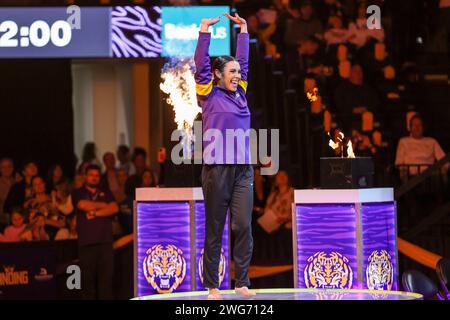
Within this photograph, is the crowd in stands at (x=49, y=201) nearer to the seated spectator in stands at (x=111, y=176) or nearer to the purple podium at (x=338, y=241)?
the seated spectator in stands at (x=111, y=176)

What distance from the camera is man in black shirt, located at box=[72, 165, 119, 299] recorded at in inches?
443

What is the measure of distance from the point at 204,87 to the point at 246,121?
13.7 inches

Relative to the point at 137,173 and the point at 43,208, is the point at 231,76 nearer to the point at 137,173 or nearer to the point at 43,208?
the point at 43,208

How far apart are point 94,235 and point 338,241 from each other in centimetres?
333

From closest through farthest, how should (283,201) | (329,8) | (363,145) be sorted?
(283,201) < (363,145) < (329,8)

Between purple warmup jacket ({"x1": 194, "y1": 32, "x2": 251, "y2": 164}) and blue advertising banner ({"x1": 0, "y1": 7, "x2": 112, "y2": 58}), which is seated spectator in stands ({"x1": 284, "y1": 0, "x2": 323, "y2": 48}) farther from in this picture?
purple warmup jacket ({"x1": 194, "y1": 32, "x2": 251, "y2": 164})

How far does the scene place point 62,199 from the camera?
12.7 m

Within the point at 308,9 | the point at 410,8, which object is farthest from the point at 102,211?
the point at 410,8

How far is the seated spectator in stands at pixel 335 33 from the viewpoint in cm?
1377

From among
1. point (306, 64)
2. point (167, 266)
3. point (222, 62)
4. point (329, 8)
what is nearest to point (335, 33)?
point (306, 64)

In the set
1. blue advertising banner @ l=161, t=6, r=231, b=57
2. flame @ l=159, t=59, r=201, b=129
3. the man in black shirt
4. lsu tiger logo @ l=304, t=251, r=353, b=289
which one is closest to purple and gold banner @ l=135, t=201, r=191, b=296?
flame @ l=159, t=59, r=201, b=129

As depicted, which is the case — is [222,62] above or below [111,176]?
above

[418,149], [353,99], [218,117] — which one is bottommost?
[418,149]

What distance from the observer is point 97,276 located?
11367 mm
